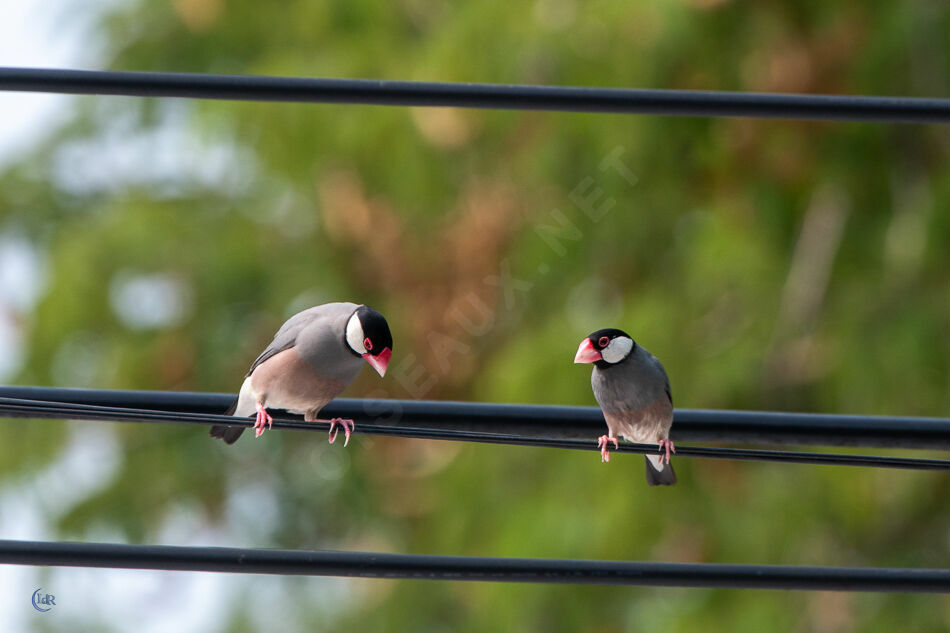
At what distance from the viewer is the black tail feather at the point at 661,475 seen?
4.63m

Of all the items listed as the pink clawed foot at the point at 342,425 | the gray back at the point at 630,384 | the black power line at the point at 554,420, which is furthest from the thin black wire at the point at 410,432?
the gray back at the point at 630,384

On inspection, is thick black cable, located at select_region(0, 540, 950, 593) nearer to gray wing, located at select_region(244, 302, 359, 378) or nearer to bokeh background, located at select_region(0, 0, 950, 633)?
gray wing, located at select_region(244, 302, 359, 378)

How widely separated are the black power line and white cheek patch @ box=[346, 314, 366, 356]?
35 centimetres

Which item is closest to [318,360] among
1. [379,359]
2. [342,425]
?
[379,359]

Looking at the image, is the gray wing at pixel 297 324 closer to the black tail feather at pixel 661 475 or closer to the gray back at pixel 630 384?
the gray back at pixel 630 384

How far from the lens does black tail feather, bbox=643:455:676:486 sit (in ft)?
15.2

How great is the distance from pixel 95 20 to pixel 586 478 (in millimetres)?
5250

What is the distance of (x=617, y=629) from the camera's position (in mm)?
6586

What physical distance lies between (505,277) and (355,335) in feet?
12.9

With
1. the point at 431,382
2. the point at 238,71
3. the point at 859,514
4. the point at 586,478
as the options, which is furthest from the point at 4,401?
the point at 238,71

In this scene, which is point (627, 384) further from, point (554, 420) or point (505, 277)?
point (505, 277)

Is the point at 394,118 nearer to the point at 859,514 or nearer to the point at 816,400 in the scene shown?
the point at 816,400

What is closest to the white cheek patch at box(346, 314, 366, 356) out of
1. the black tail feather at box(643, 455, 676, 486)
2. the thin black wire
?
the thin black wire

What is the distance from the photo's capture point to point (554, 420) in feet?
11.1
